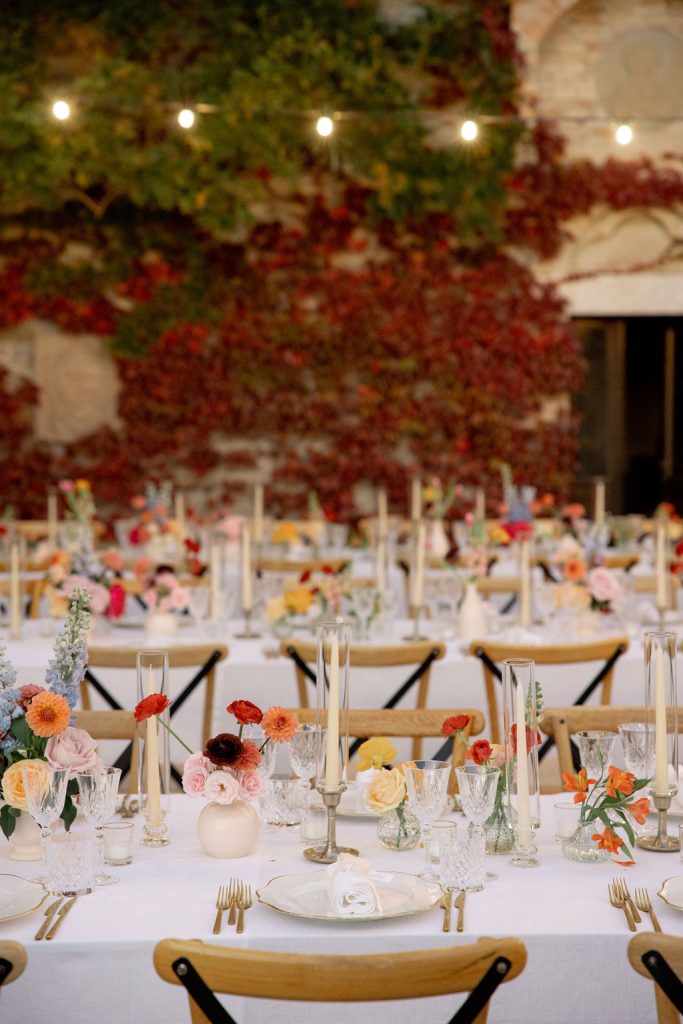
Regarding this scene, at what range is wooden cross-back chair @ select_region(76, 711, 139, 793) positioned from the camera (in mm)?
3209

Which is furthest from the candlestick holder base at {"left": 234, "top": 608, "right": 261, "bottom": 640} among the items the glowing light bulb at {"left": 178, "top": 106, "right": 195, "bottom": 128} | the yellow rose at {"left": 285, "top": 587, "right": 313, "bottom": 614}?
the glowing light bulb at {"left": 178, "top": 106, "right": 195, "bottom": 128}

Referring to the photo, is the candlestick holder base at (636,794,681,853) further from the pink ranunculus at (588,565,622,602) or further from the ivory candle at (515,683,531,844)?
the pink ranunculus at (588,565,622,602)

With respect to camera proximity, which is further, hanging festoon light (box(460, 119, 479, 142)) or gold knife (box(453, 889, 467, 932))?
hanging festoon light (box(460, 119, 479, 142))

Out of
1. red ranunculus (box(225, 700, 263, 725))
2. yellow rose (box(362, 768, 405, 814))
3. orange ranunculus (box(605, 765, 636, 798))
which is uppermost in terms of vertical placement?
red ranunculus (box(225, 700, 263, 725))

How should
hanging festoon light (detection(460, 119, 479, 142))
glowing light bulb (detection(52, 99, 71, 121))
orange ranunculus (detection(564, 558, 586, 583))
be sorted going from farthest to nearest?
hanging festoon light (detection(460, 119, 479, 142))
glowing light bulb (detection(52, 99, 71, 121))
orange ranunculus (detection(564, 558, 586, 583))

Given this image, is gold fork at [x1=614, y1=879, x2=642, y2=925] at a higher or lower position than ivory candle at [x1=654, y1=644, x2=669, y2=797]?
lower

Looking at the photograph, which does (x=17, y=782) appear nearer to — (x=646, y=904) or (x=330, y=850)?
(x=330, y=850)

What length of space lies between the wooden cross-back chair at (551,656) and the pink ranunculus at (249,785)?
162cm

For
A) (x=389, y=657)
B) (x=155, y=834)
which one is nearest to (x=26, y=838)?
(x=155, y=834)

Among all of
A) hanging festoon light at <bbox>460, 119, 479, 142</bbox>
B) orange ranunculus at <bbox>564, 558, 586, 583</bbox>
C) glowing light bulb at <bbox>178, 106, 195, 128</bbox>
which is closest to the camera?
orange ranunculus at <bbox>564, 558, 586, 583</bbox>

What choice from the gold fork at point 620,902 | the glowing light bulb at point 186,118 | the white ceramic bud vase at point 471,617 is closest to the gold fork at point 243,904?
the gold fork at point 620,902

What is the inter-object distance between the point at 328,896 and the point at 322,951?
16 cm

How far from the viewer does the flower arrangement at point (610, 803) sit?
2.35m

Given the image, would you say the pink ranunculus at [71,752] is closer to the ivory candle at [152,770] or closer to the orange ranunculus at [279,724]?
the ivory candle at [152,770]
